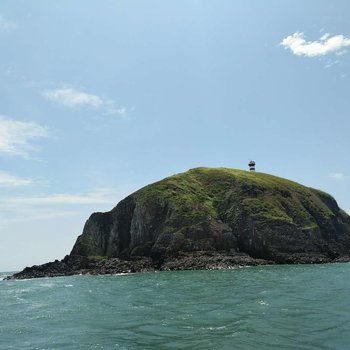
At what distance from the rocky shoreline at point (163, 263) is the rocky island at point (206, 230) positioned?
0.26 m

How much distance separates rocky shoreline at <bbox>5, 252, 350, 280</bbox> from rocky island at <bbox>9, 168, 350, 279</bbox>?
26cm

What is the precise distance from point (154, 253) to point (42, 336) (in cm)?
9011

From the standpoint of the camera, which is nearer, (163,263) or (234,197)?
(163,263)

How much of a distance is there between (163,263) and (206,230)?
17.5m

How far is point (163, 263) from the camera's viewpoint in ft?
370

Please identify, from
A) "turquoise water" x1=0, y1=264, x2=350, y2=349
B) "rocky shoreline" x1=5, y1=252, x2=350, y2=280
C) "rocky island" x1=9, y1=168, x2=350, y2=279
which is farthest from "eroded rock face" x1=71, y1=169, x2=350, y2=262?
"turquoise water" x1=0, y1=264, x2=350, y2=349

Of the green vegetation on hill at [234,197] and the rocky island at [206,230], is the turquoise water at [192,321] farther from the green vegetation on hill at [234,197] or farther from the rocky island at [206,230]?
the green vegetation on hill at [234,197]

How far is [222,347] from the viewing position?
2309 centimetres

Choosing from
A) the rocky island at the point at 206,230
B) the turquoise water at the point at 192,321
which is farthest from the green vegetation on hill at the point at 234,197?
the turquoise water at the point at 192,321

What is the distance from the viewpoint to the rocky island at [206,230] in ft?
379

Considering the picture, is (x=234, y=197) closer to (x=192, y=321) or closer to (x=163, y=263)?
(x=163, y=263)

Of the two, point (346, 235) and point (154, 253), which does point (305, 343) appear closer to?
point (154, 253)

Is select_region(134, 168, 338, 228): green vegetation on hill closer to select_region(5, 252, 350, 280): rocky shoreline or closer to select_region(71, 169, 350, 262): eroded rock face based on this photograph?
select_region(71, 169, 350, 262): eroded rock face

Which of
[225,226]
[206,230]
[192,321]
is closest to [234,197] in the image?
[225,226]
